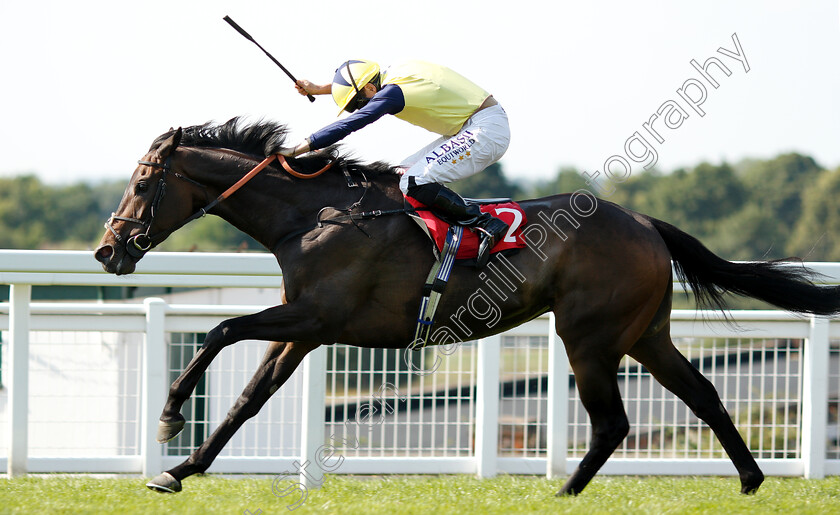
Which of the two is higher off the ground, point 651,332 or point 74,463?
point 651,332

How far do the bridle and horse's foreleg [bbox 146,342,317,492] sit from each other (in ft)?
2.47

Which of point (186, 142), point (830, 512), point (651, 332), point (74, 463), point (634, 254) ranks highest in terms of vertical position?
point (186, 142)

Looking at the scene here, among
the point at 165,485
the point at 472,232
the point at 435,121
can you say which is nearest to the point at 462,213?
the point at 472,232

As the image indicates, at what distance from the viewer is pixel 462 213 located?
464cm

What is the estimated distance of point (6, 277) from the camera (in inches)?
209

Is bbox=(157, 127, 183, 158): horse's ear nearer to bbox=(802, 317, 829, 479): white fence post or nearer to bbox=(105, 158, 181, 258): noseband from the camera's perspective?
bbox=(105, 158, 181, 258): noseband

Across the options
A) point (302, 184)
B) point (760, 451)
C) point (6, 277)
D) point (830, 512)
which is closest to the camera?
point (830, 512)

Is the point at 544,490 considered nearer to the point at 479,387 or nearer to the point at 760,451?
the point at 479,387

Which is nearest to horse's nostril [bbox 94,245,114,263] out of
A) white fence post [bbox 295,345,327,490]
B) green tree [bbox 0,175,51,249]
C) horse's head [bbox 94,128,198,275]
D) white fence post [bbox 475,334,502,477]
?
horse's head [bbox 94,128,198,275]

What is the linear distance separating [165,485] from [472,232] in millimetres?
1849

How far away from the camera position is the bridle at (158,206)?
4.65 metres

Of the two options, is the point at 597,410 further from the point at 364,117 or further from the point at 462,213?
the point at 364,117

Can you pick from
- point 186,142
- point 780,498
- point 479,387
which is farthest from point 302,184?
point 780,498

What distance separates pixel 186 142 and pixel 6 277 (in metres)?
1.32
